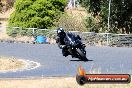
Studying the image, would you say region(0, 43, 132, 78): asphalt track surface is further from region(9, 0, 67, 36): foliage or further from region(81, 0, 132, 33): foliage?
region(9, 0, 67, 36): foliage

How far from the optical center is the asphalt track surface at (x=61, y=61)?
64.3 ft

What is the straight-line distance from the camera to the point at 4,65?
2117cm

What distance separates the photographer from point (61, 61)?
23953mm

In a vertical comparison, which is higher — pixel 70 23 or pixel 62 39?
pixel 62 39

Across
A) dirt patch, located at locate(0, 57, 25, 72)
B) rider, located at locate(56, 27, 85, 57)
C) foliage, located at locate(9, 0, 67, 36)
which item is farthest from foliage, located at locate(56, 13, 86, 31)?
dirt patch, located at locate(0, 57, 25, 72)

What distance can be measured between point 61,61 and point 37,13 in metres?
16.8

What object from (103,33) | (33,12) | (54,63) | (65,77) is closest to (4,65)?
(54,63)

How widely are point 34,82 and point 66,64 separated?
621 centimetres

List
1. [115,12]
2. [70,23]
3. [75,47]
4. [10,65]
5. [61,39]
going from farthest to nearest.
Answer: [70,23]
[115,12]
[61,39]
[75,47]
[10,65]

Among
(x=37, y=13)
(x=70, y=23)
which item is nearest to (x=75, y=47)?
(x=70, y=23)

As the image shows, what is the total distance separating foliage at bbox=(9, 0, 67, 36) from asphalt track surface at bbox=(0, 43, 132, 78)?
265 inches

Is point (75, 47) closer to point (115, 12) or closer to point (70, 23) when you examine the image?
point (115, 12)

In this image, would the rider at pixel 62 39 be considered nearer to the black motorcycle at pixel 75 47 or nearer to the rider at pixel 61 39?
the rider at pixel 61 39

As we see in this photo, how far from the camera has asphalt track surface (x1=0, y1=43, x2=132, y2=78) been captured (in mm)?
19609
